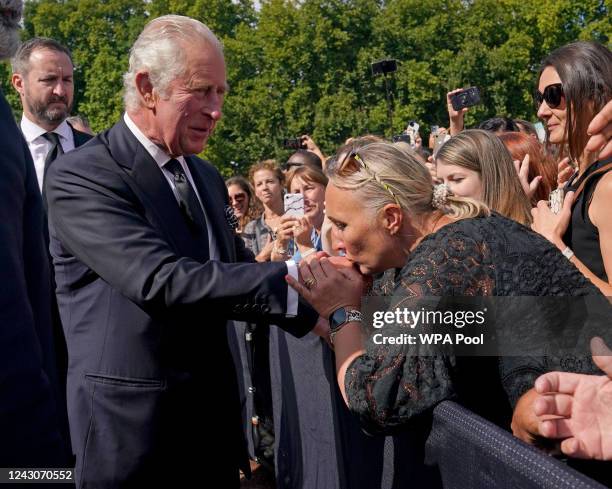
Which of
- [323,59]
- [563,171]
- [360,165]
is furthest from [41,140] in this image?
[323,59]

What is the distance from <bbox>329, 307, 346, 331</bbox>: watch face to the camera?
2743 millimetres

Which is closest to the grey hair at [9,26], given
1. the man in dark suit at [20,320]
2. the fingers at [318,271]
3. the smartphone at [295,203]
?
the man in dark suit at [20,320]

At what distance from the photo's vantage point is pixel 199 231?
9.64 ft

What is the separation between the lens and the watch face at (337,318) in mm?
2743

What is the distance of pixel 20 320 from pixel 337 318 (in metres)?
1.15

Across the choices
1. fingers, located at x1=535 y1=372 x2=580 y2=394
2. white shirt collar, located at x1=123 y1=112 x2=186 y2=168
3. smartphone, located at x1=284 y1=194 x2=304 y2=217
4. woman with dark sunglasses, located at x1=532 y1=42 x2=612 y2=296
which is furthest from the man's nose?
fingers, located at x1=535 y1=372 x2=580 y2=394

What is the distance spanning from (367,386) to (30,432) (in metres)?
0.99

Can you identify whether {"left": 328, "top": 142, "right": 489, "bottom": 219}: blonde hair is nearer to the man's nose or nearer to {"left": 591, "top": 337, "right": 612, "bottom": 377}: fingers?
{"left": 591, "top": 337, "right": 612, "bottom": 377}: fingers

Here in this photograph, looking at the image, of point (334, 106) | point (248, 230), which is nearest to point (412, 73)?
point (334, 106)

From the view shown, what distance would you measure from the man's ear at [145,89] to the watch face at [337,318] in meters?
1.03

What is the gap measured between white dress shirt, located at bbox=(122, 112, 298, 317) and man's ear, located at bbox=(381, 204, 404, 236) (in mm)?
368

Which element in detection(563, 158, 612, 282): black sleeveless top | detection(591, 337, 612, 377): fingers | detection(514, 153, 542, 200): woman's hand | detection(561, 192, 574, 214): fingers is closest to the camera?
detection(591, 337, 612, 377): fingers

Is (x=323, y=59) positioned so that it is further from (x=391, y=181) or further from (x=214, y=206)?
(x=391, y=181)

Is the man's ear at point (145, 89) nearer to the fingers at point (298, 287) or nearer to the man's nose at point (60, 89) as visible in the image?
the fingers at point (298, 287)
